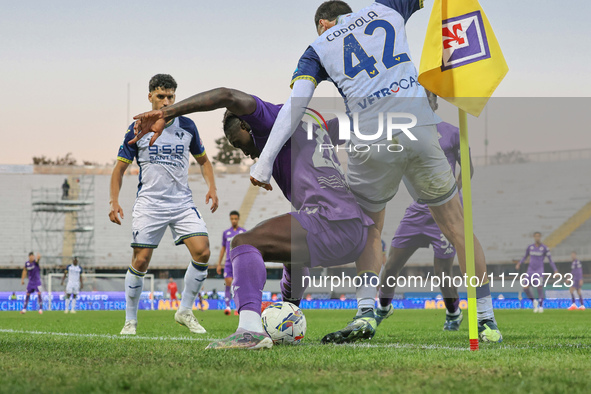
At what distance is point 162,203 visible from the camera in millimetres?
7043

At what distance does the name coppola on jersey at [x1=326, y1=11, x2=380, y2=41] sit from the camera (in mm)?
4484

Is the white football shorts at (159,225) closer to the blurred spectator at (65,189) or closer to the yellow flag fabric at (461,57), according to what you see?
the yellow flag fabric at (461,57)

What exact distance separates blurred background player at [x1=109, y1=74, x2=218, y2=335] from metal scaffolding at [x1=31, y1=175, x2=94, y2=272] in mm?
32444

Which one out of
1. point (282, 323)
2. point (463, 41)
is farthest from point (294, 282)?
point (463, 41)

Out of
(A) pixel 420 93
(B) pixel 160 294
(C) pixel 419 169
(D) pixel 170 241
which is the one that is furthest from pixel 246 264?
(D) pixel 170 241

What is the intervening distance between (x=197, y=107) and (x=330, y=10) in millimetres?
1551

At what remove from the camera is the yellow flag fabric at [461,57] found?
3.82 meters

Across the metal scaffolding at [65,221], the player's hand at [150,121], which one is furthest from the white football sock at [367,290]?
the metal scaffolding at [65,221]

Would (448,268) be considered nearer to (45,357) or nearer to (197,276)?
(197,276)

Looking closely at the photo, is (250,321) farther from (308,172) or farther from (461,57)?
(461,57)

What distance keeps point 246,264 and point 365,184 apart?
3.46ft

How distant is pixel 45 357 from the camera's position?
11.5 feet

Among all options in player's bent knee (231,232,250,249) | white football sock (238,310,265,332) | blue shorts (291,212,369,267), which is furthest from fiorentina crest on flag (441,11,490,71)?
white football sock (238,310,265,332)

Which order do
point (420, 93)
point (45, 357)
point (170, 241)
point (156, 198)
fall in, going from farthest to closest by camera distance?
point (170, 241) < point (156, 198) < point (420, 93) < point (45, 357)
